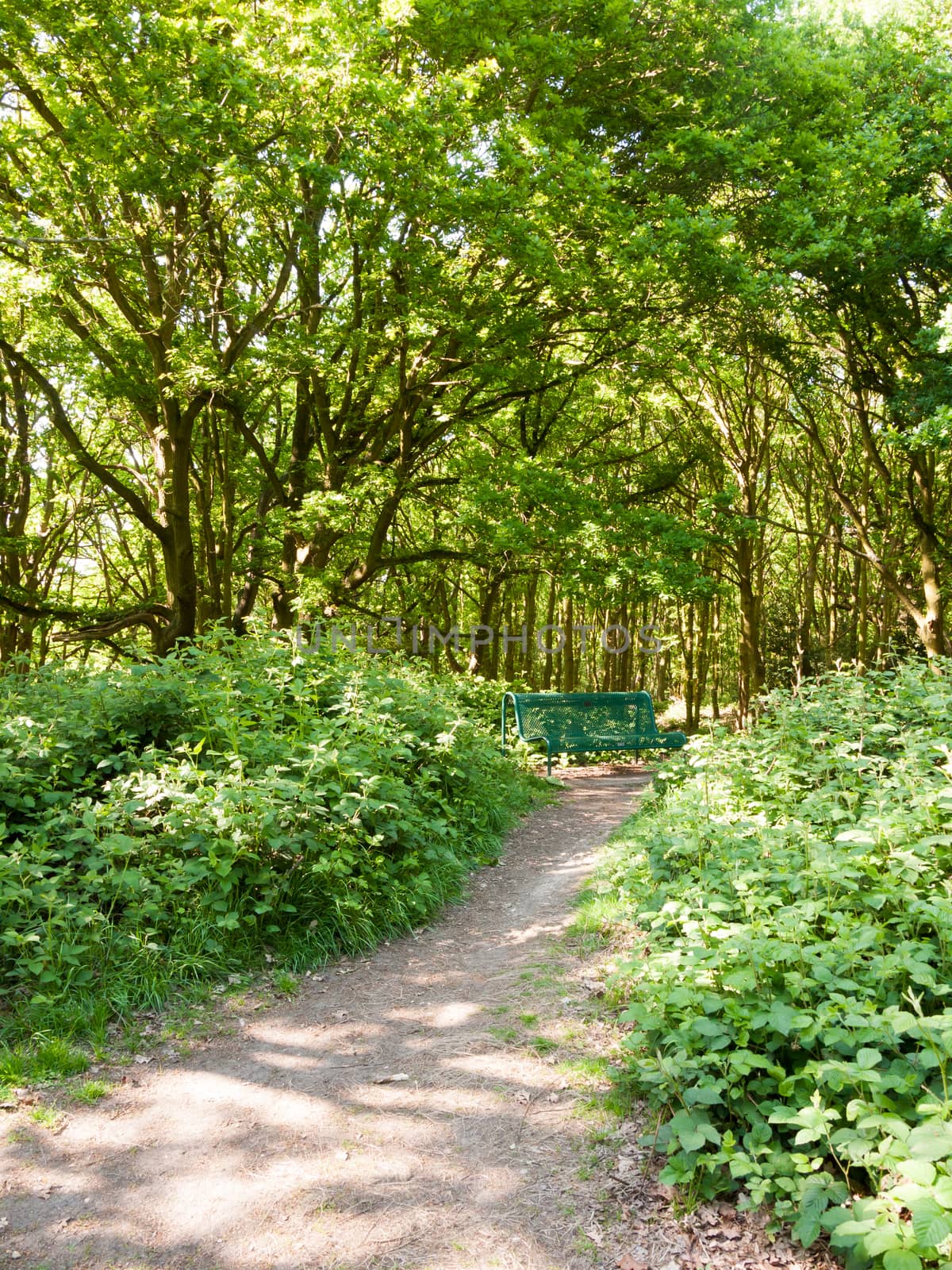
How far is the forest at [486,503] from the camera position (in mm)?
3111

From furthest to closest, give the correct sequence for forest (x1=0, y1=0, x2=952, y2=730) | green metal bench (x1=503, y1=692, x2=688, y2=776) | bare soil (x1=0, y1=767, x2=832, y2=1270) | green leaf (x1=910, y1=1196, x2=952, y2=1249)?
green metal bench (x1=503, y1=692, x2=688, y2=776), forest (x1=0, y1=0, x2=952, y2=730), bare soil (x1=0, y1=767, x2=832, y2=1270), green leaf (x1=910, y1=1196, x2=952, y2=1249)

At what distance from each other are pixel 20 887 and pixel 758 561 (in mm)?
15553

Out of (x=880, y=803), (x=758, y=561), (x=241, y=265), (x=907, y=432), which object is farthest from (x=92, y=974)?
(x=758, y=561)

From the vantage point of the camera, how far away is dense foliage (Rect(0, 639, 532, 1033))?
4.08 m

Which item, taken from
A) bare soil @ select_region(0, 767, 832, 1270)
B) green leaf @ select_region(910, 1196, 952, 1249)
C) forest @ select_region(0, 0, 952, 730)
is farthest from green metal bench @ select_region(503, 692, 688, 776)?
green leaf @ select_region(910, 1196, 952, 1249)

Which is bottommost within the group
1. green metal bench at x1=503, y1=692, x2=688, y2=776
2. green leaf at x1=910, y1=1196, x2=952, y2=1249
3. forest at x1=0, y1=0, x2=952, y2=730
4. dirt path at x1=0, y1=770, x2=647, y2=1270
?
dirt path at x1=0, y1=770, x2=647, y2=1270

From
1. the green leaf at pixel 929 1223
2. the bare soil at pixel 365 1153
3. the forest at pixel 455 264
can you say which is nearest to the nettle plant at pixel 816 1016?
the green leaf at pixel 929 1223

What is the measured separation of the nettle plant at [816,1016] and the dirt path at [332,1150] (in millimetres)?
503

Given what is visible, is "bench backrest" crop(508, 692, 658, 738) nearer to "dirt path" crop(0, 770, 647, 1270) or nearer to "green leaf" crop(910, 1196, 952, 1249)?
"dirt path" crop(0, 770, 647, 1270)

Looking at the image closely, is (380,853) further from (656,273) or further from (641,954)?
(656,273)

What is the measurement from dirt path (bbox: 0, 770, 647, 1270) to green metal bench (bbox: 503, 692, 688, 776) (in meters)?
7.08

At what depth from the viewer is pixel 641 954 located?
169 inches

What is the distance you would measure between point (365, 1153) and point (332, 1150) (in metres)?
0.13

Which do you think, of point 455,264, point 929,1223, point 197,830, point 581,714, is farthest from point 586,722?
point 929,1223
